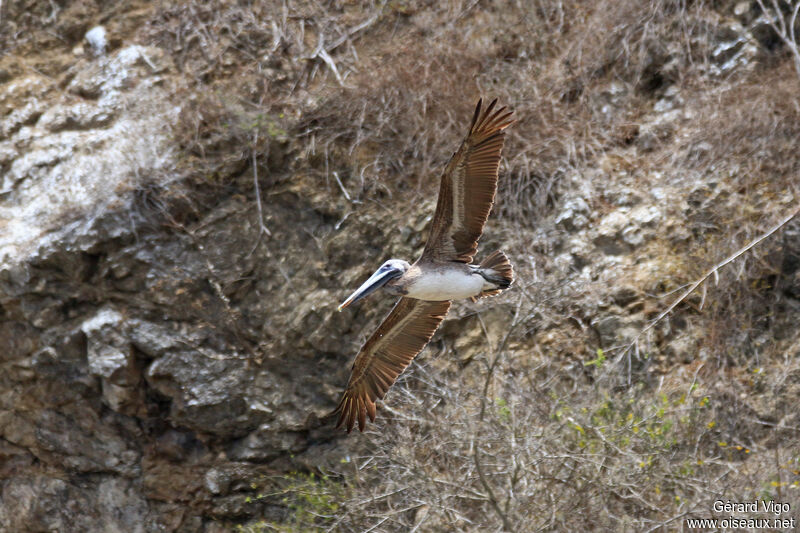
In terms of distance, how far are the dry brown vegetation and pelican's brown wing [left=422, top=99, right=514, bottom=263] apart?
3.24 feet

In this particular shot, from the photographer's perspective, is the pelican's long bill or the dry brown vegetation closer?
the pelican's long bill

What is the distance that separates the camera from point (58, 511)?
8969 millimetres

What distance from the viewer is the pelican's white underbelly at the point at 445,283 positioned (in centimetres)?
601

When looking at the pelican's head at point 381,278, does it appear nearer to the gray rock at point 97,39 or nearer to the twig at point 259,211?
the twig at point 259,211

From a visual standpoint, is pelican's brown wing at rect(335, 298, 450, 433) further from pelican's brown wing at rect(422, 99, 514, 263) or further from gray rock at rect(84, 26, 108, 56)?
gray rock at rect(84, 26, 108, 56)

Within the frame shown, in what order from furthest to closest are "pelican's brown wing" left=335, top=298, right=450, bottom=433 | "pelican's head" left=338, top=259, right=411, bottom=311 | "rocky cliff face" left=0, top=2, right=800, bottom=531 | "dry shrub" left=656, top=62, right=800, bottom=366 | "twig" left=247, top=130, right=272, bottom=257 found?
"twig" left=247, top=130, right=272, bottom=257
"dry shrub" left=656, top=62, right=800, bottom=366
"rocky cliff face" left=0, top=2, right=800, bottom=531
"pelican's brown wing" left=335, top=298, right=450, bottom=433
"pelican's head" left=338, top=259, right=411, bottom=311

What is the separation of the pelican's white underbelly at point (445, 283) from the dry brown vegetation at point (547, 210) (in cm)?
83

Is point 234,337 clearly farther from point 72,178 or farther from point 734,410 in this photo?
point 734,410

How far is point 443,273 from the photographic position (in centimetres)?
602

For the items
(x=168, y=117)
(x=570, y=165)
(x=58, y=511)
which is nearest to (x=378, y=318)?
(x=570, y=165)

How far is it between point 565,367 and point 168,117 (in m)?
4.64

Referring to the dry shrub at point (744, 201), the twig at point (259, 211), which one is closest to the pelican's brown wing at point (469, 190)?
the dry shrub at point (744, 201)

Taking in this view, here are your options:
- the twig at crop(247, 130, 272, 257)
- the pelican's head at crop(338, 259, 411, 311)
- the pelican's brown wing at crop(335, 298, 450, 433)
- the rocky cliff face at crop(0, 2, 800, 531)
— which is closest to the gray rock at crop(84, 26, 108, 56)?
the rocky cliff face at crop(0, 2, 800, 531)

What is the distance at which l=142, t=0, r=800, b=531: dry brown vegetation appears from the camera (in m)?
6.65
